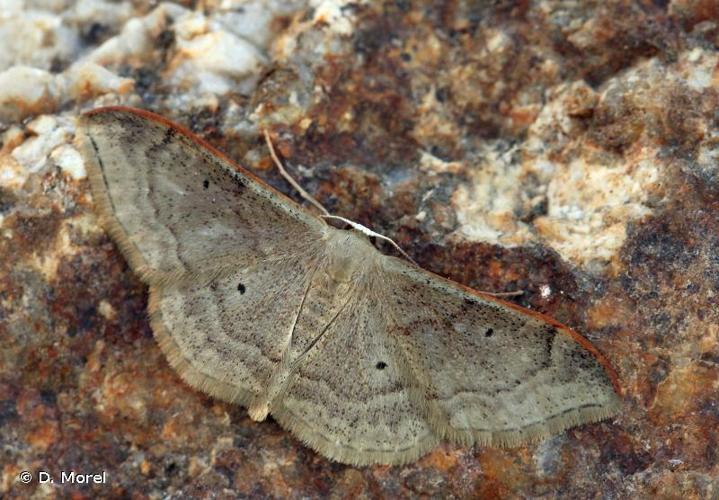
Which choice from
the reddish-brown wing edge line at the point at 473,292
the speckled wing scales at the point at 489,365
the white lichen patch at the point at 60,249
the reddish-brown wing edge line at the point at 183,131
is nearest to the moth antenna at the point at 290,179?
the reddish-brown wing edge line at the point at 473,292

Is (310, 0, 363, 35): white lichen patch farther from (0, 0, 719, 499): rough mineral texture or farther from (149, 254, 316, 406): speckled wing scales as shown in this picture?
(149, 254, 316, 406): speckled wing scales

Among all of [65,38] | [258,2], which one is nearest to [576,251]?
[258,2]

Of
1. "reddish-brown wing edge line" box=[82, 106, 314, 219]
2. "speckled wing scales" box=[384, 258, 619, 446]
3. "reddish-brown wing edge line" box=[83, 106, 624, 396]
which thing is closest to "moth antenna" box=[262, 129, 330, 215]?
"reddish-brown wing edge line" box=[83, 106, 624, 396]

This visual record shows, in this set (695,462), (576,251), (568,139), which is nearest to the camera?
(695,462)

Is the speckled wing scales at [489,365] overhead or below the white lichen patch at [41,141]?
below

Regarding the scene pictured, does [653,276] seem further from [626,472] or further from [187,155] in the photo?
[187,155]

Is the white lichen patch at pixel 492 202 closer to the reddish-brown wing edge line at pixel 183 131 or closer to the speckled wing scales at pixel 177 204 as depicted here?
the speckled wing scales at pixel 177 204

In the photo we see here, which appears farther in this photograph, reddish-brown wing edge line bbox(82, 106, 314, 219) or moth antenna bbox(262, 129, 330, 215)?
moth antenna bbox(262, 129, 330, 215)
